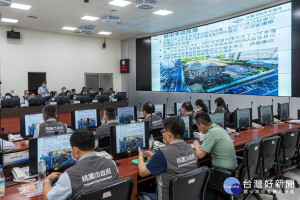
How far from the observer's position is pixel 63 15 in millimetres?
7832

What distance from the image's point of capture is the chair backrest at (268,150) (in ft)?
8.84

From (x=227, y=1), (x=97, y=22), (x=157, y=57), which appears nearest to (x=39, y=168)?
(x=227, y=1)

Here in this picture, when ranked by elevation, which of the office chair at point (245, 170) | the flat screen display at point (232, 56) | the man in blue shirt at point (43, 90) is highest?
the flat screen display at point (232, 56)

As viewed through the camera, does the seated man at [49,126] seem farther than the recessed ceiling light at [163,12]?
No

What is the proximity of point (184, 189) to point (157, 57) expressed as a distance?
8.98 m

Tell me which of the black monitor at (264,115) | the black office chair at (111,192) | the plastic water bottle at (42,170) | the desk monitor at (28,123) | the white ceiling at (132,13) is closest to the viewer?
the black office chair at (111,192)

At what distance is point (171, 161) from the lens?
183 cm

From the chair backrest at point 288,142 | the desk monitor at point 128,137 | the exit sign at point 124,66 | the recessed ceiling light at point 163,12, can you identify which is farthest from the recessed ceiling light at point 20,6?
the chair backrest at point 288,142

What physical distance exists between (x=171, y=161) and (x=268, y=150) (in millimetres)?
1505

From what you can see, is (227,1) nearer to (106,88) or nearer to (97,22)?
(97,22)

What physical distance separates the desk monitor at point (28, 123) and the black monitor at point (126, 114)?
1.51 metres

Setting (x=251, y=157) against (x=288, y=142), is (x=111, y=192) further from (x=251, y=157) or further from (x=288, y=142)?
(x=288, y=142)

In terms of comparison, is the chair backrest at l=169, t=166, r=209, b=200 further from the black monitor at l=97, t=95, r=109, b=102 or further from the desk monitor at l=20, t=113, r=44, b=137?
the black monitor at l=97, t=95, r=109, b=102

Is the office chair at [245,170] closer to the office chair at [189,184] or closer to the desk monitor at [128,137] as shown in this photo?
the office chair at [189,184]
